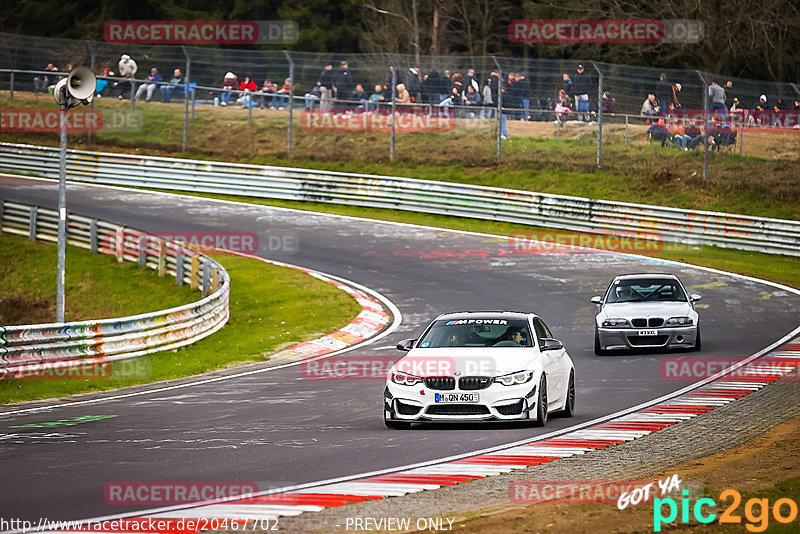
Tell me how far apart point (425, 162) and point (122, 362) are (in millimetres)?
20951

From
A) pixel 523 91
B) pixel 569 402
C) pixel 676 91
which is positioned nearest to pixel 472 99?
pixel 523 91

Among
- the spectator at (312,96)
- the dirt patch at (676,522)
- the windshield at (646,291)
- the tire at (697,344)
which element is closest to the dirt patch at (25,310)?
the spectator at (312,96)

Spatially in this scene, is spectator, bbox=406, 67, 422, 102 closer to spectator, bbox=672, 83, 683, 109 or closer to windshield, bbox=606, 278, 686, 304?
spectator, bbox=672, 83, 683, 109

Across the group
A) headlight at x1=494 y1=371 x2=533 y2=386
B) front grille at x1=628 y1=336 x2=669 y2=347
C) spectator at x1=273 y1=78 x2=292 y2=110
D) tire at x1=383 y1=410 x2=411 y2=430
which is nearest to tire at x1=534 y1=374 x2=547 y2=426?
headlight at x1=494 y1=371 x2=533 y2=386

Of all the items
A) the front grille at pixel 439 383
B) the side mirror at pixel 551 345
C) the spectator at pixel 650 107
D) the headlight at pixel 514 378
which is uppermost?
the spectator at pixel 650 107

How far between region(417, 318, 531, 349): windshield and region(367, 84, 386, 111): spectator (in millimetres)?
24646

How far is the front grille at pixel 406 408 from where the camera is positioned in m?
12.4

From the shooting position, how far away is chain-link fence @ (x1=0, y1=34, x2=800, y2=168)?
32.9 m

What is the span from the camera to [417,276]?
27016 mm

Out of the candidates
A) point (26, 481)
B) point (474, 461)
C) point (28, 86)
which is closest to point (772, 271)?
point (474, 461)

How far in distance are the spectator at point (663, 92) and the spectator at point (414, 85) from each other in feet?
24.9

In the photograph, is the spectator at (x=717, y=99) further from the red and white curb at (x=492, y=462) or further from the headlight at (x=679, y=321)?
the red and white curb at (x=492, y=462)

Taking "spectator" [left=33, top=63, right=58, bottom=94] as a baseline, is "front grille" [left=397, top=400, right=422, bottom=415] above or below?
below

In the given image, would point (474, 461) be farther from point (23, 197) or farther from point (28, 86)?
point (28, 86)
